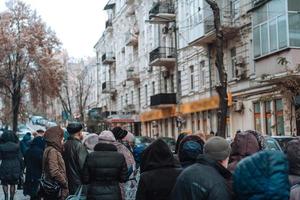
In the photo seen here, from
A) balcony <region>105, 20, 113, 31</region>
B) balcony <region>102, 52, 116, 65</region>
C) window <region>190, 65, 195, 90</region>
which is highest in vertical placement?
balcony <region>105, 20, 113, 31</region>

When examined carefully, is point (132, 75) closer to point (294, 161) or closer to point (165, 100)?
point (165, 100)

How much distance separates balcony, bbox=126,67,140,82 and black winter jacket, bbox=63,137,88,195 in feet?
143

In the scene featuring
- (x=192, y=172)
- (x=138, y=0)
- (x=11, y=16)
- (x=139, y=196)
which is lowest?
(x=139, y=196)

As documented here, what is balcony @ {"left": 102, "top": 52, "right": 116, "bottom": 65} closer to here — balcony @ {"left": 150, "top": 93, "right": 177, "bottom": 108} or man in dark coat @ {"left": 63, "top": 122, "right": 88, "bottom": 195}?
balcony @ {"left": 150, "top": 93, "right": 177, "bottom": 108}

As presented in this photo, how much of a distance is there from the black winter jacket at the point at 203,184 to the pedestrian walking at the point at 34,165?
8137 millimetres

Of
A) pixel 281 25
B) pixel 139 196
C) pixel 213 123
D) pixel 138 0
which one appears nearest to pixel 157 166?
pixel 139 196

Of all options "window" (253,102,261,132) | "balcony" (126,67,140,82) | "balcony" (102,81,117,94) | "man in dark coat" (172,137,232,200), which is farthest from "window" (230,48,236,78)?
"balcony" (102,81,117,94)

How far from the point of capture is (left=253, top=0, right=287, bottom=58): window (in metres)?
23.2

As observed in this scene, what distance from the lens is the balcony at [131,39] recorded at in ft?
177

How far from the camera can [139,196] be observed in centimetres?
578

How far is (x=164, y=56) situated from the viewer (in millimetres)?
41594

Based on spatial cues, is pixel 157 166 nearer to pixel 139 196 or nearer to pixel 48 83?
pixel 139 196

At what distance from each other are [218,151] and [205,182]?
48 cm

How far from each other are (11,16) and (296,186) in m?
37.7
